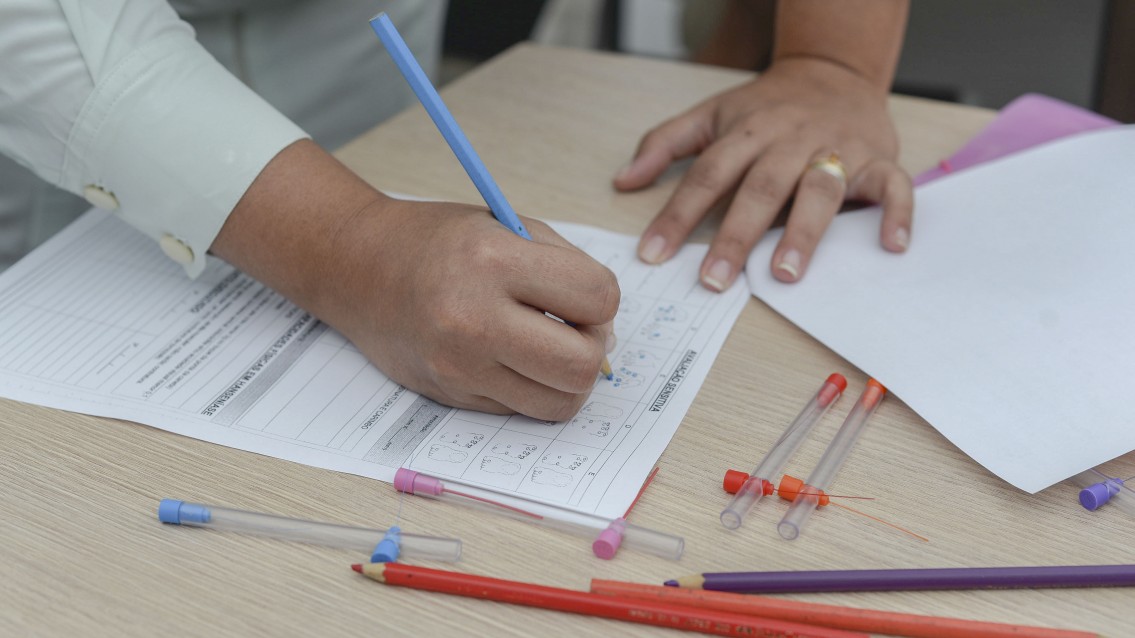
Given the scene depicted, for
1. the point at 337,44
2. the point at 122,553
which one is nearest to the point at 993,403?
the point at 122,553

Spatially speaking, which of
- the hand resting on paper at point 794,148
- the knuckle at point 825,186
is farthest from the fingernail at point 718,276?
the knuckle at point 825,186

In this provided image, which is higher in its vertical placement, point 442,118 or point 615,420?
point 442,118

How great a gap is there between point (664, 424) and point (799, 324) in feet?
0.47

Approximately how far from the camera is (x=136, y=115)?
0.62 metres

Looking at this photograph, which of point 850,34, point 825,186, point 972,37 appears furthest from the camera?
point 972,37

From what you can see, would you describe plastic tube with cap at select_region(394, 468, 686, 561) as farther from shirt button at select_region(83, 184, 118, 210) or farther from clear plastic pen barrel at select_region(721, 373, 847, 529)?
shirt button at select_region(83, 184, 118, 210)

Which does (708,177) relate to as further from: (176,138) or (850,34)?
(176,138)

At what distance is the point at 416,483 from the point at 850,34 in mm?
603

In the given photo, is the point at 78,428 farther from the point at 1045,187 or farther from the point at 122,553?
the point at 1045,187

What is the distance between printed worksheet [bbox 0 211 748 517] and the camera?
515mm

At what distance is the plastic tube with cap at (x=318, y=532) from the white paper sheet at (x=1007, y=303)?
29 cm

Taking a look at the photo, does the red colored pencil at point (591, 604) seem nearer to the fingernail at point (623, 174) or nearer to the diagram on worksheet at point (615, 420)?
the diagram on worksheet at point (615, 420)

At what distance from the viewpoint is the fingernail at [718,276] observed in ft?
2.21

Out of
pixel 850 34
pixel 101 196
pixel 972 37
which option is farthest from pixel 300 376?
pixel 972 37
